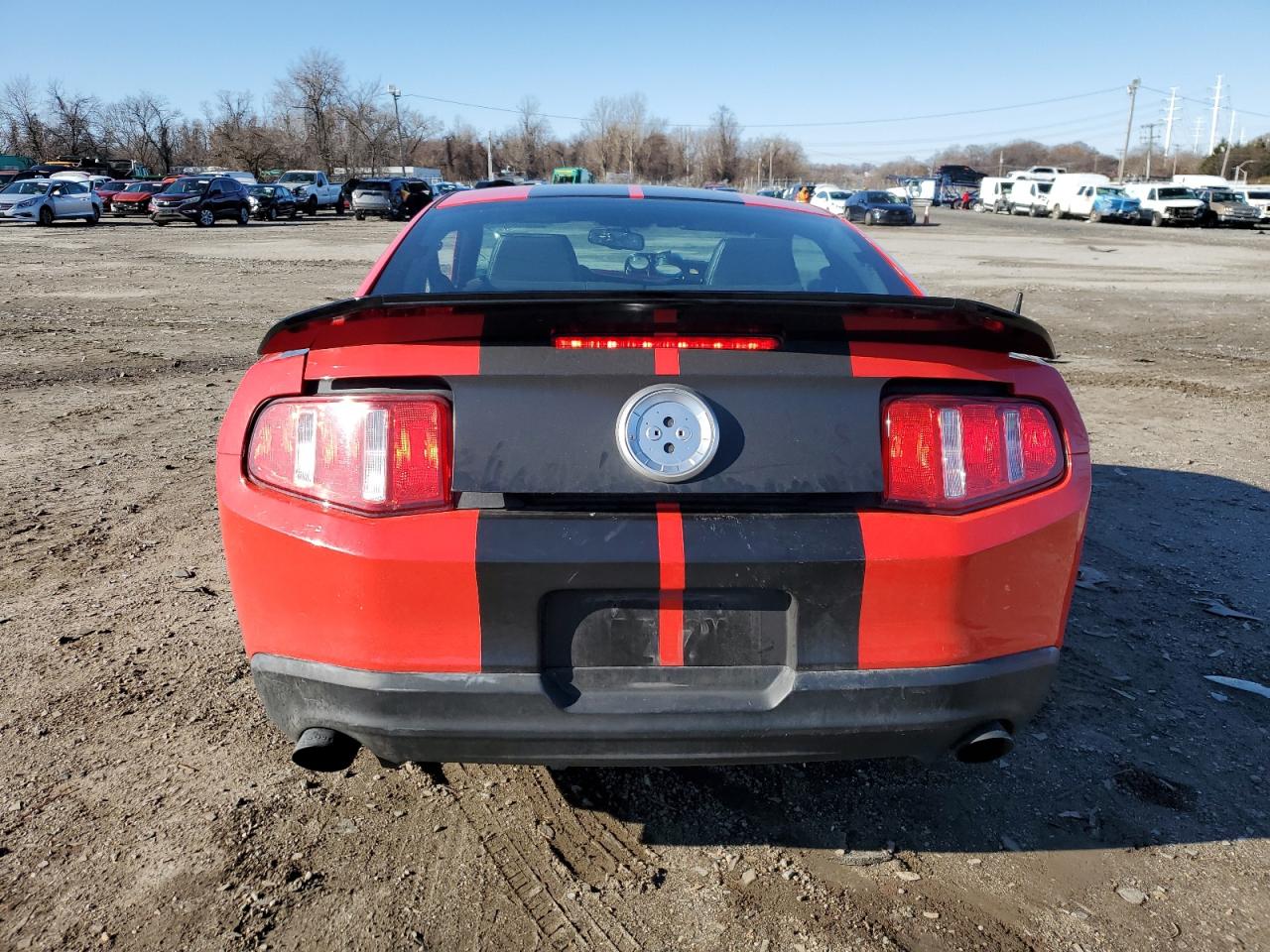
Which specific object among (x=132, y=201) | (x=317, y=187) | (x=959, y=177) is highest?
(x=959, y=177)

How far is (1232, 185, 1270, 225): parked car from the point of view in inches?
1686

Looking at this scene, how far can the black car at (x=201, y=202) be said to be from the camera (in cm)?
3269

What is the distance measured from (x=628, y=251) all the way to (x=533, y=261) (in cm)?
42

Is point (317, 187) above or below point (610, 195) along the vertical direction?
above

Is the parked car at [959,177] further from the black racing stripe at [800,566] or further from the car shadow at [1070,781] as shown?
the black racing stripe at [800,566]

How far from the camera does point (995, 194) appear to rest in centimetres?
6206

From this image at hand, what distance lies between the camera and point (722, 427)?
1.91m

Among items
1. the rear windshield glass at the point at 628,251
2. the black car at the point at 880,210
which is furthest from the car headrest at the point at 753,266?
the black car at the point at 880,210

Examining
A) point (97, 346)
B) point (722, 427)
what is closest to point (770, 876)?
point (722, 427)

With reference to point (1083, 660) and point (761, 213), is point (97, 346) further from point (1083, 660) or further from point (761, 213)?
point (1083, 660)

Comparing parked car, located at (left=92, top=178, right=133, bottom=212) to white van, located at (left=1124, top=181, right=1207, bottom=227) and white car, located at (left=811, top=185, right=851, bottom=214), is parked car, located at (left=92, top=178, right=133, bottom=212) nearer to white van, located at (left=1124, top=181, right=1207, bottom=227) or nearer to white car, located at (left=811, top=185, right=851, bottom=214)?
white car, located at (left=811, top=185, right=851, bottom=214)

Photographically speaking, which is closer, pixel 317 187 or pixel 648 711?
pixel 648 711

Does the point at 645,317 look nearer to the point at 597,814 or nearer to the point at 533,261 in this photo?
the point at 533,261

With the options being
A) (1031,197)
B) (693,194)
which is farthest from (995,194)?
(693,194)
